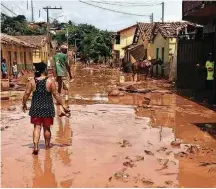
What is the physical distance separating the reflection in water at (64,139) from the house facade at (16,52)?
54.5 ft

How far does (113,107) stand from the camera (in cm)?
1226

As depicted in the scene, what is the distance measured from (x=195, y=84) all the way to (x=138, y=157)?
1184cm

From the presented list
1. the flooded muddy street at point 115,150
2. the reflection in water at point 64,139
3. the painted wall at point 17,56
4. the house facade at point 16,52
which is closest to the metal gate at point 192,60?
the flooded muddy street at point 115,150

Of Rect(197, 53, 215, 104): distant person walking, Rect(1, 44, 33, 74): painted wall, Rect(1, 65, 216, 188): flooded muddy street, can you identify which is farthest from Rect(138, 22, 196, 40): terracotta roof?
Rect(1, 65, 216, 188): flooded muddy street

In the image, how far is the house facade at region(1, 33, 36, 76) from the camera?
90.1ft

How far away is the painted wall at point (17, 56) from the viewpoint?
2983 centimetres

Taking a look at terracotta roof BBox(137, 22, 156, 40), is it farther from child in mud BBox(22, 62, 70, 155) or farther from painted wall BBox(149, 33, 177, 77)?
child in mud BBox(22, 62, 70, 155)

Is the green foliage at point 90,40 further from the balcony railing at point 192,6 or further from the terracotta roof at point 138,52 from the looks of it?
the balcony railing at point 192,6

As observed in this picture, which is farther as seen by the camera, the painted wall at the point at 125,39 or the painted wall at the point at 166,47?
the painted wall at the point at 125,39

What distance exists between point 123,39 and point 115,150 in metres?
53.6

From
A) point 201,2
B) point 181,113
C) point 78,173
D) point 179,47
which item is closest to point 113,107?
point 181,113

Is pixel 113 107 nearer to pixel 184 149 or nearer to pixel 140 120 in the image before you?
pixel 140 120

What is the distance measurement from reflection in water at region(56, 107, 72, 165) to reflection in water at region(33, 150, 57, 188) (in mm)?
262

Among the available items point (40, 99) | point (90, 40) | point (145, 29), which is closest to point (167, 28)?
point (145, 29)
